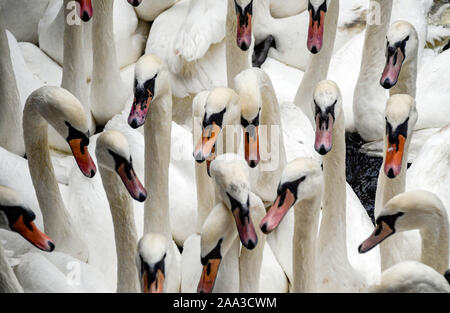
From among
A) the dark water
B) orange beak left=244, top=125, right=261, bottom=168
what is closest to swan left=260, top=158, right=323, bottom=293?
orange beak left=244, top=125, right=261, bottom=168

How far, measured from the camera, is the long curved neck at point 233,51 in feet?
22.1

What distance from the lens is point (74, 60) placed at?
6.78m

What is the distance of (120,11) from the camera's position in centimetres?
743

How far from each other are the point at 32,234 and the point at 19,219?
0.10 m

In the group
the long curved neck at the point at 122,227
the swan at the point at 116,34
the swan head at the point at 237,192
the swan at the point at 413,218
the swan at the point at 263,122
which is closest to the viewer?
the swan head at the point at 237,192

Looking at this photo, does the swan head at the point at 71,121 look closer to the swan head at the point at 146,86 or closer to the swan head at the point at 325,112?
the swan head at the point at 146,86

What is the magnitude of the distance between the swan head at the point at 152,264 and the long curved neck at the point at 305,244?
717mm

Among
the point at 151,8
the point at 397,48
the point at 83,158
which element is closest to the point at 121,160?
the point at 83,158

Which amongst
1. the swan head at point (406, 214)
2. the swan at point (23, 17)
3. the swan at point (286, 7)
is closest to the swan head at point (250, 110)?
the swan head at point (406, 214)

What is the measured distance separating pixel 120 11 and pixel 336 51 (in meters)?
1.37

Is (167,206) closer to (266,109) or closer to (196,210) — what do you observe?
(196,210)

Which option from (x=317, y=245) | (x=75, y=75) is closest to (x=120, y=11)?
(x=75, y=75)

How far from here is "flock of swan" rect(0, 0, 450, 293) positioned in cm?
549
